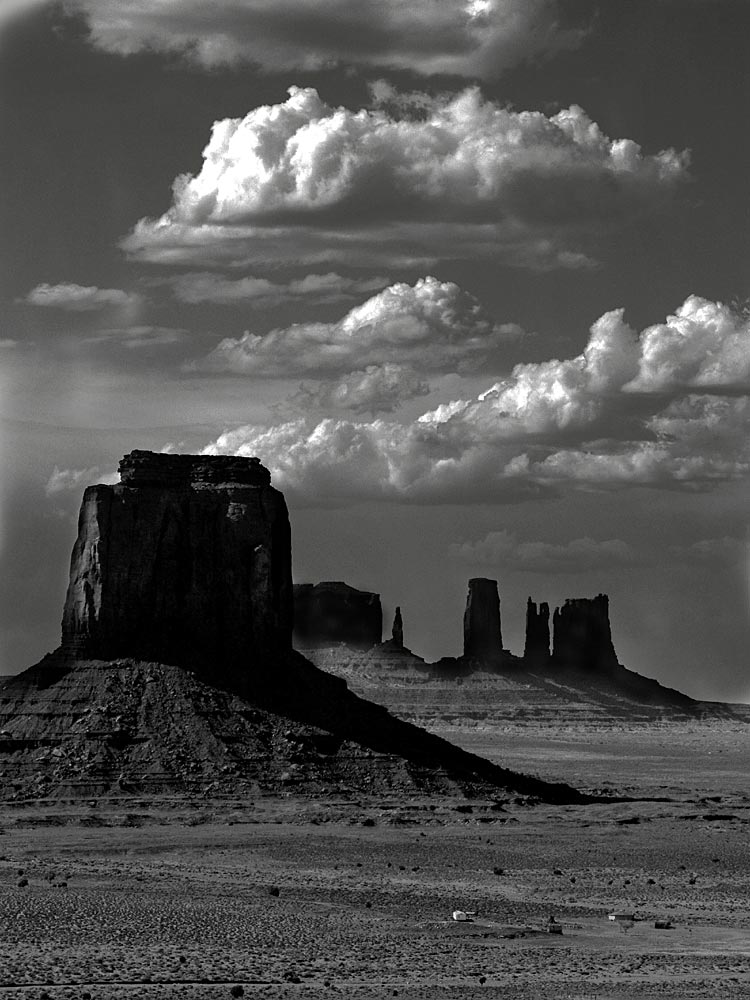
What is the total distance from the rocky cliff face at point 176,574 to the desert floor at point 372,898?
34.5 ft

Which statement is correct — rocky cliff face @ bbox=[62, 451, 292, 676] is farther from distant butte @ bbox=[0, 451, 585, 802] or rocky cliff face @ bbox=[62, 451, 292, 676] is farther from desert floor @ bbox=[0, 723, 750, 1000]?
desert floor @ bbox=[0, 723, 750, 1000]

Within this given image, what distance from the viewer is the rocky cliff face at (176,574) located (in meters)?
91.4

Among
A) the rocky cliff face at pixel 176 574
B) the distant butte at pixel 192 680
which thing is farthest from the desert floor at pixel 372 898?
the rocky cliff face at pixel 176 574

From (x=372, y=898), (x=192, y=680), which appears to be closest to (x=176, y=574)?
(x=192, y=680)

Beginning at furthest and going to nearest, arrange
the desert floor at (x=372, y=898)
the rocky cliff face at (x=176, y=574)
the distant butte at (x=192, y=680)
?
the rocky cliff face at (x=176, y=574) → the distant butte at (x=192, y=680) → the desert floor at (x=372, y=898)

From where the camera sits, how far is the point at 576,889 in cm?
6394

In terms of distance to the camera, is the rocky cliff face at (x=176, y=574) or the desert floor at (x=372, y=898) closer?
the desert floor at (x=372, y=898)

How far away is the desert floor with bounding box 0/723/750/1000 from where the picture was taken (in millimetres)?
44750

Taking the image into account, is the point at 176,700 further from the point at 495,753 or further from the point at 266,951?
the point at 495,753

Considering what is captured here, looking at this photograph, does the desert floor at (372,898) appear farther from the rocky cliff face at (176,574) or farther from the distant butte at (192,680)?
the rocky cliff face at (176,574)

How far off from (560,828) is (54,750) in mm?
21846

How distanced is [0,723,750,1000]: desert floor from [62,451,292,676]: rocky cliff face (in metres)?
10.5

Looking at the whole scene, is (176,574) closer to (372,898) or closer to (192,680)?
(192,680)

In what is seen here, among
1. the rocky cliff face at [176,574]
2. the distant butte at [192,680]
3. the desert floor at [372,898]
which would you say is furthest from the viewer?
the rocky cliff face at [176,574]
